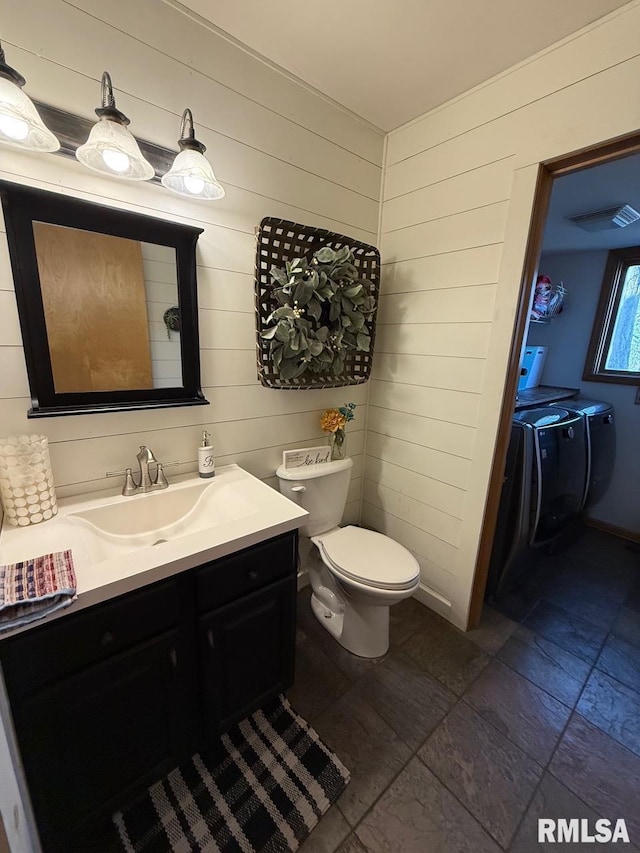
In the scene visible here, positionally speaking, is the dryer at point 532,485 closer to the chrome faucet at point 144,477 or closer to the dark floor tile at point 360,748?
the dark floor tile at point 360,748

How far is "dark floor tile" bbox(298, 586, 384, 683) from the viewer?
1.53 meters

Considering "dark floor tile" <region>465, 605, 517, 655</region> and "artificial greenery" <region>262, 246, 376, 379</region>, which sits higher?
"artificial greenery" <region>262, 246, 376, 379</region>

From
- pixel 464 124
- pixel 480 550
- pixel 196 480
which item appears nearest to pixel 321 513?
pixel 196 480

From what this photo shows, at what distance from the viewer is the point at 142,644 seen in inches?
36.2

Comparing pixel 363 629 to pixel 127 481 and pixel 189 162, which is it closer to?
pixel 127 481

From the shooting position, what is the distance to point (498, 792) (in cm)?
112

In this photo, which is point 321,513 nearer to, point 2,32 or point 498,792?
point 498,792

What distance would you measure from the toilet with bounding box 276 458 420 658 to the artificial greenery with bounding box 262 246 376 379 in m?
0.53

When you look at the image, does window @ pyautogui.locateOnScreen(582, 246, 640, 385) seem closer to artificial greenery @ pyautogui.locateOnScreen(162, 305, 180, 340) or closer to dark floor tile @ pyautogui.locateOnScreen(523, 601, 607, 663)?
dark floor tile @ pyautogui.locateOnScreen(523, 601, 607, 663)

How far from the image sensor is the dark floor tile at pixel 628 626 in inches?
68.3

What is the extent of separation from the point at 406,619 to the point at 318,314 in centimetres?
161

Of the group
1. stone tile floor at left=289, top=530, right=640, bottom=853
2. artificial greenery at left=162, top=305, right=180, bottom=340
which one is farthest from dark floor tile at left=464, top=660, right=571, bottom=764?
artificial greenery at left=162, top=305, right=180, bottom=340

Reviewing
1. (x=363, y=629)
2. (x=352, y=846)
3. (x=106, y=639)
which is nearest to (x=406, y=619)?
(x=363, y=629)

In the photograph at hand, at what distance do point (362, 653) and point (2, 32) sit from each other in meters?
2.41
